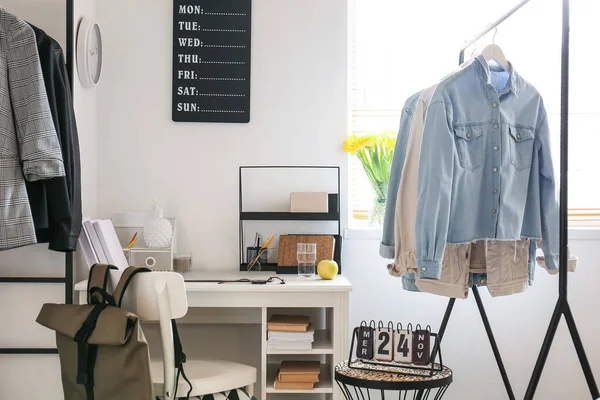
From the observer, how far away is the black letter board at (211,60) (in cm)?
307

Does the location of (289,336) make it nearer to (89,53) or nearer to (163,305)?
(163,305)

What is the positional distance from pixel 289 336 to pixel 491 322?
1.07 m

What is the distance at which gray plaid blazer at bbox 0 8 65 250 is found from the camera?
2.21 metres

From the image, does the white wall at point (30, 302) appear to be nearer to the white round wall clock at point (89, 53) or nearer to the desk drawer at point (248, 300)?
the white round wall clock at point (89, 53)

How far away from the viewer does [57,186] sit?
236cm

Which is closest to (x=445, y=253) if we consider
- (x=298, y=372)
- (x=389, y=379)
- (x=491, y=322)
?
(x=389, y=379)

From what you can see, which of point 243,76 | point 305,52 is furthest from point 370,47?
point 243,76

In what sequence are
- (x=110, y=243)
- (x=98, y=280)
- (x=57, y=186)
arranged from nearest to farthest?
1. (x=98, y=280)
2. (x=57, y=186)
3. (x=110, y=243)

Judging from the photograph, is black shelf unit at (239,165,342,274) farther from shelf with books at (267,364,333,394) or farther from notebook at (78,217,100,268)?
notebook at (78,217,100,268)

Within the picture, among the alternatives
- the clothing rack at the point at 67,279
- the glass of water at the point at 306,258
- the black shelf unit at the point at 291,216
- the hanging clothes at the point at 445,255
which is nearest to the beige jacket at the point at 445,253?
the hanging clothes at the point at 445,255

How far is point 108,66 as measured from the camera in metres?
3.08

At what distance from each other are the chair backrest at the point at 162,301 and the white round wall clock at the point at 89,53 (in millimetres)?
1116

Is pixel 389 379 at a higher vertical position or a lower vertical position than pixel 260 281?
lower

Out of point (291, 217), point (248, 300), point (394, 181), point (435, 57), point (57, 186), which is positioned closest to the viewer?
point (57, 186)
